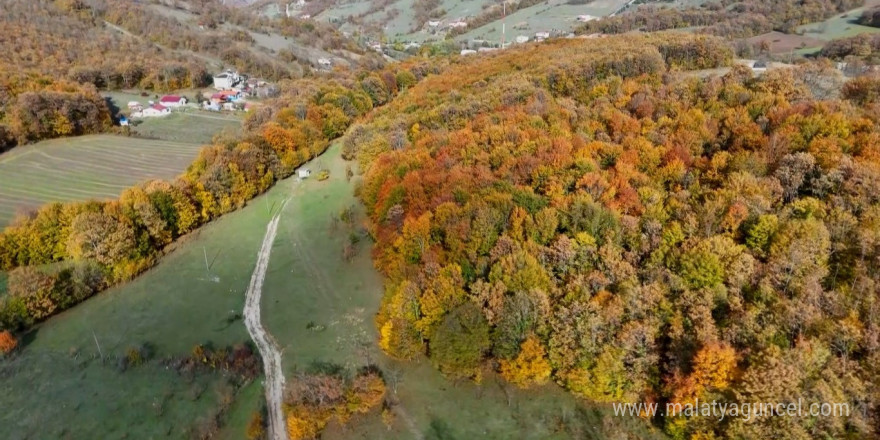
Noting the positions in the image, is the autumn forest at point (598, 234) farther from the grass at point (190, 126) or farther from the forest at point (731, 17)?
the forest at point (731, 17)

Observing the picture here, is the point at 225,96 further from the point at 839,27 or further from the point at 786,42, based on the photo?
the point at 839,27

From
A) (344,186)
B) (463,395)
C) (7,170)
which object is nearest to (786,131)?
(463,395)

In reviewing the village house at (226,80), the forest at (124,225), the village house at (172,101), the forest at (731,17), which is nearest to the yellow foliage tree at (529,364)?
the forest at (124,225)

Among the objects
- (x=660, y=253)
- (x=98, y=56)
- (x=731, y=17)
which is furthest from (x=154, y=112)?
(x=731, y=17)

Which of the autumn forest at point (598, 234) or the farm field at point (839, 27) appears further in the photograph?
the farm field at point (839, 27)

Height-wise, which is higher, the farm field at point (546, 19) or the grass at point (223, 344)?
the farm field at point (546, 19)

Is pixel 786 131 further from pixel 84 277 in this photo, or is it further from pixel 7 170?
pixel 7 170
